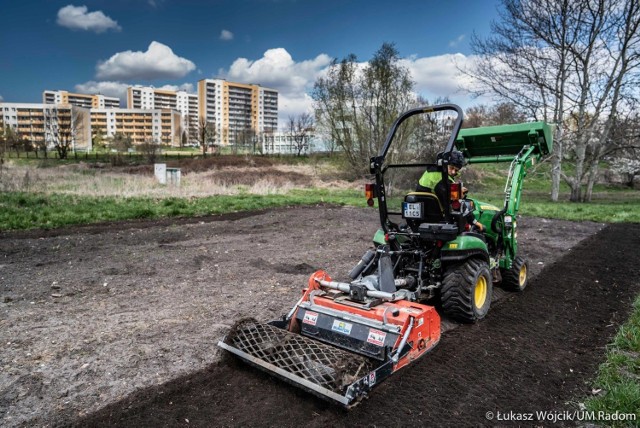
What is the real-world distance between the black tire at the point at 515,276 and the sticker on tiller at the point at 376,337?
335cm

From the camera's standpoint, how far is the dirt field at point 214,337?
331cm

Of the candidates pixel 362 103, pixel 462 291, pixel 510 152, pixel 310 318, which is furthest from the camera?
pixel 362 103

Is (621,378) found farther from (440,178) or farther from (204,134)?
(204,134)

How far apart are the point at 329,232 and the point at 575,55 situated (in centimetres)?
1682

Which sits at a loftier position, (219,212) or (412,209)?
(412,209)

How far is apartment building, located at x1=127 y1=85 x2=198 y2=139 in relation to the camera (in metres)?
133

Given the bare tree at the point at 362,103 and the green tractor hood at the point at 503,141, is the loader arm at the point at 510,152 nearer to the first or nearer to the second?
the green tractor hood at the point at 503,141

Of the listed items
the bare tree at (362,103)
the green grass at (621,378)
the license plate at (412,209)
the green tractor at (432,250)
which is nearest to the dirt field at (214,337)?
the green grass at (621,378)

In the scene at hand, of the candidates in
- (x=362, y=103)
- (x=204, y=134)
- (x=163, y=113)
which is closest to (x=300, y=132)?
(x=204, y=134)

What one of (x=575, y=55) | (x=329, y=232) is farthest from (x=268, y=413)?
(x=575, y=55)

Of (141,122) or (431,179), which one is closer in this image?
(431,179)

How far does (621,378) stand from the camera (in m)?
3.77

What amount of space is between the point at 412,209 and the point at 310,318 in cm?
169

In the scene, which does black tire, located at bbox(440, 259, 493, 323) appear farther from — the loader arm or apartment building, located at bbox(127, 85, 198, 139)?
apartment building, located at bbox(127, 85, 198, 139)
